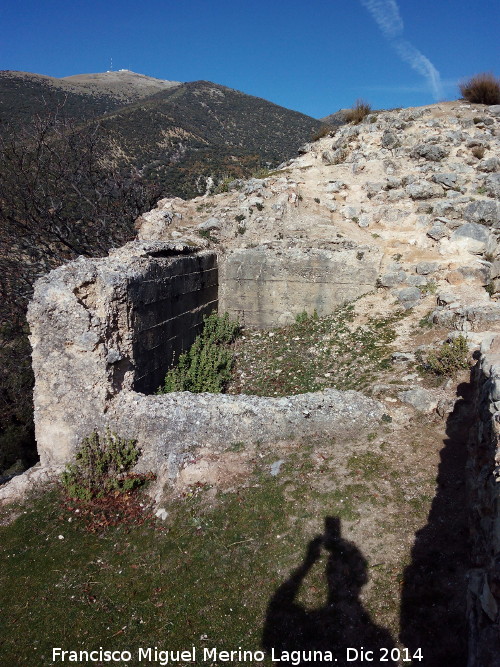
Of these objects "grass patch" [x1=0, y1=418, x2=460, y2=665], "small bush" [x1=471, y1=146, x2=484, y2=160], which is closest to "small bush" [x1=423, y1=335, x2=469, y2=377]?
"grass patch" [x1=0, y1=418, x2=460, y2=665]

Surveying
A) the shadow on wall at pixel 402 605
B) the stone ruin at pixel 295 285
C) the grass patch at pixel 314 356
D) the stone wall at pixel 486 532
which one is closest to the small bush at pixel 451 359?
the stone ruin at pixel 295 285

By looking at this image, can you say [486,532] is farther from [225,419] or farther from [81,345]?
[81,345]

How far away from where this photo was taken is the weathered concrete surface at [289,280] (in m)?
9.15

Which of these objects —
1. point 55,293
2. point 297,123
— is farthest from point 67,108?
point 55,293

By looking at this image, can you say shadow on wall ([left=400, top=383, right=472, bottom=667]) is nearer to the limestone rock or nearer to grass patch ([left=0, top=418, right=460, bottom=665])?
grass patch ([left=0, top=418, right=460, bottom=665])

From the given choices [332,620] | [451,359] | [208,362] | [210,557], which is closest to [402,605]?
[332,620]

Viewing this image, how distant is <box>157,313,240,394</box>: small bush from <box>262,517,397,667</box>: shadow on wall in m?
3.82

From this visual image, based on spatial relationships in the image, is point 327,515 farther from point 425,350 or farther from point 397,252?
point 397,252

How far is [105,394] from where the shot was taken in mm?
5527

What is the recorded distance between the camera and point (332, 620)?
10.3 feet

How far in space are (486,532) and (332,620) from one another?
4.27 feet

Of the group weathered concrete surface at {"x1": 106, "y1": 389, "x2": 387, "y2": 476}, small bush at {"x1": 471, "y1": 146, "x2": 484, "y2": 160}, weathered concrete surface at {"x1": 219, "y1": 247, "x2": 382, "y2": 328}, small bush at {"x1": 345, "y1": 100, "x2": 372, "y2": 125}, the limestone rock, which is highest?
small bush at {"x1": 345, "y1": 100, "x2": 372, "y2": 125}

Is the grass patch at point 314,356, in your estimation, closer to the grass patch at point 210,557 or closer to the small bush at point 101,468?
the grass patch at point 210,557

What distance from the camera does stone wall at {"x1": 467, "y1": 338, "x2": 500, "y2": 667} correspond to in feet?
7.12
